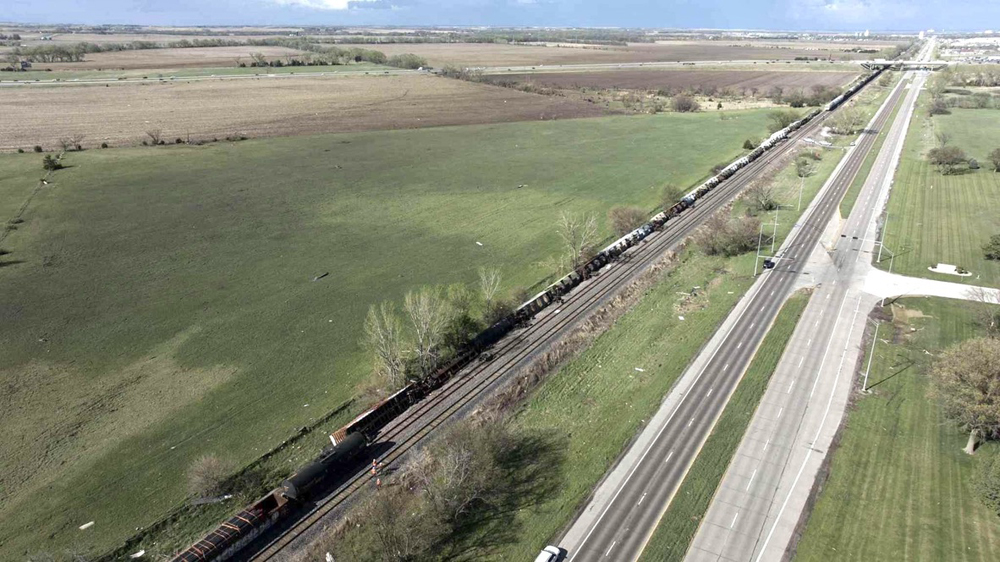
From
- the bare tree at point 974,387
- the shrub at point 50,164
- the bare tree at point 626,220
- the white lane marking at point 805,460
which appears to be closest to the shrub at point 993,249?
the white lane marking at point 805,460

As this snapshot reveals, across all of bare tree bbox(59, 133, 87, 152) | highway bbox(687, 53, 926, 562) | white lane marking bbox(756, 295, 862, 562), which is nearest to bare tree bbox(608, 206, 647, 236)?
highway bbox(687, 53, 926, 562)

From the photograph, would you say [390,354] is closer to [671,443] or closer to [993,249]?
[671,443]

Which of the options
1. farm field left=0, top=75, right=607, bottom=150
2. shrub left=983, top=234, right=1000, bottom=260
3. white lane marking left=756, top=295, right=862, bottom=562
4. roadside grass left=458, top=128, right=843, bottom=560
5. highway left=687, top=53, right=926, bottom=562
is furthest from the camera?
farm field left=0, top=75, right=607, bottom=150

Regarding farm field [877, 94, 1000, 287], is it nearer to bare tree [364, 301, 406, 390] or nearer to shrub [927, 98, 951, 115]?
shrub [927, 98, 951, 115]

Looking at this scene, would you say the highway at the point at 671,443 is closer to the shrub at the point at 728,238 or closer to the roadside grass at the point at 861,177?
the shrub at the point at 728,238

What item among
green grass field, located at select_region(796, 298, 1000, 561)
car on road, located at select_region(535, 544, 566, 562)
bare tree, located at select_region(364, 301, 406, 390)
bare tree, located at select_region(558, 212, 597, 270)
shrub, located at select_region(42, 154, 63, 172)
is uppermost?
shrub, located at select_region(42, 154, 63, 172)

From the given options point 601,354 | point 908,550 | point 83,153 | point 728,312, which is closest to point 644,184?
point 728,312

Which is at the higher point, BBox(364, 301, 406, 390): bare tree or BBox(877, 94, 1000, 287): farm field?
BBox(877, 94, 1000, 287): farm field

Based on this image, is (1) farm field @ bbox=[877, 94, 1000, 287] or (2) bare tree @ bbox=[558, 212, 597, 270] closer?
(2) bare tree @ bbox=[558, 212, 597, 270]
